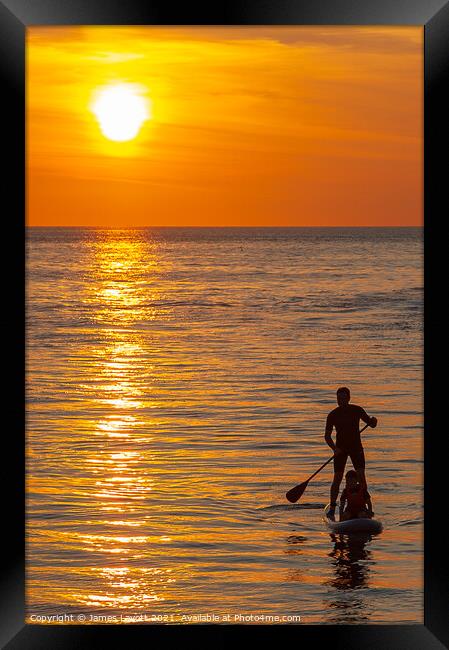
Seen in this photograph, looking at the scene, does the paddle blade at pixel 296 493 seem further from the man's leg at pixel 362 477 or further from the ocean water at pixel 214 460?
the man's leg at pixel 362 477

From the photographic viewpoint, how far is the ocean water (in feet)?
34.5

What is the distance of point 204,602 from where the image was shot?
10.3m

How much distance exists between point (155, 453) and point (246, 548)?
23.0 feet

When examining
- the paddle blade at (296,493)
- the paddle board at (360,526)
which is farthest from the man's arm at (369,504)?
the paddle blade at (296,493)

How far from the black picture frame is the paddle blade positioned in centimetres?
900

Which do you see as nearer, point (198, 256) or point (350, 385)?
point (350, 385)

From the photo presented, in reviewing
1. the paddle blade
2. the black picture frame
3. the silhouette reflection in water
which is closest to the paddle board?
the silhouette reflection in water

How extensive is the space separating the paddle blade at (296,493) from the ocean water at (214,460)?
19 centimetres

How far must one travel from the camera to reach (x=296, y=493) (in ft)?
47.4

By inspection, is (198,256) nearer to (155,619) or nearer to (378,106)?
(378,106)

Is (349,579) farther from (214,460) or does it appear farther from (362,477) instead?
(214,460)
